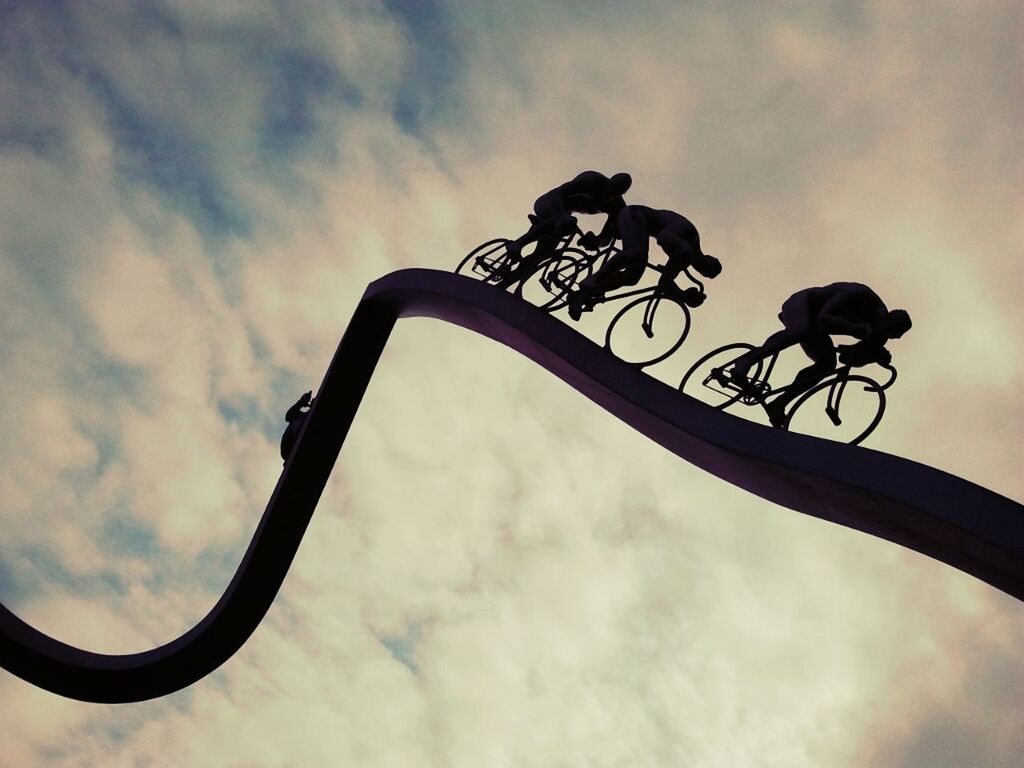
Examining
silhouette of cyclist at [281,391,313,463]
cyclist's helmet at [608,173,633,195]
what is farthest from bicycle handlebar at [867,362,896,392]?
silhouette of cyclist at [281,391,313,463]

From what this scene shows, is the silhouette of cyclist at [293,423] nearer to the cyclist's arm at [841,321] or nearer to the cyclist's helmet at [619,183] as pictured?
the cyclist's helmet at [619,183]

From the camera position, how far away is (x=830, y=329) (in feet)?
25.6

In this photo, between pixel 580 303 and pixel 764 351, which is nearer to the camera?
pixel 764 351

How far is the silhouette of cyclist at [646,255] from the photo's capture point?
9.41m

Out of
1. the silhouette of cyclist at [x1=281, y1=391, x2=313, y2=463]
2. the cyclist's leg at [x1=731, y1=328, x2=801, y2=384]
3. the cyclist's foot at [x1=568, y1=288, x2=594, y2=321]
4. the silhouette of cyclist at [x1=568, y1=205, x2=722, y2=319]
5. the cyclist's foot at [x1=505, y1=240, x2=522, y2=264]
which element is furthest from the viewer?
the silhouette of cyclist at [x1=281, y1=391, x2=313, y2=463]

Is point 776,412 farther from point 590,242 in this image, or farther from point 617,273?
point 590,242

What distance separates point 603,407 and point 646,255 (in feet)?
4.77

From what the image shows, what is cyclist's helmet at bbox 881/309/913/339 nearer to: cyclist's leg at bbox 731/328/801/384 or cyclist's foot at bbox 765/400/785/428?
cyclist's leg at bbox 731/328/801/384

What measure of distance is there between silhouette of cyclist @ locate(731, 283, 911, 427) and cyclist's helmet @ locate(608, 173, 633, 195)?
9.71 ft

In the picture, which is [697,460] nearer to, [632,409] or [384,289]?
[632,409]

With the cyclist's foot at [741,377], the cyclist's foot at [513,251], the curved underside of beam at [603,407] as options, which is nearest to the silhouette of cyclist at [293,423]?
the curved underside of beam at [603,407]

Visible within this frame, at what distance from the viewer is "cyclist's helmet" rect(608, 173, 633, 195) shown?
10.5 metres

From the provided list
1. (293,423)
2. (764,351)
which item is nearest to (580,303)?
(764,351)

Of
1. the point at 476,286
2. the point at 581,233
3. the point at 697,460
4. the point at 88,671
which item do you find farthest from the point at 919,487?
the point at 88,671
